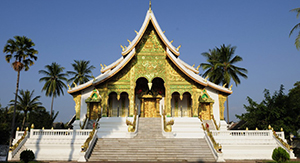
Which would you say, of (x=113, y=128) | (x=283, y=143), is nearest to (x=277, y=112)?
(x=283, y=143)

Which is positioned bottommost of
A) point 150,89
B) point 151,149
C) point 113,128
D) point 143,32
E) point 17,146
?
point 151,149

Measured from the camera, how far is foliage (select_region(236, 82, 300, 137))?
17.5 m

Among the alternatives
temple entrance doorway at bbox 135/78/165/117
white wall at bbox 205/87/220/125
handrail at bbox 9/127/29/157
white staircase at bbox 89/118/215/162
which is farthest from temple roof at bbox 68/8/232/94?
handrail at bbox 9/127/29/157

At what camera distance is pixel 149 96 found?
72.8 feet

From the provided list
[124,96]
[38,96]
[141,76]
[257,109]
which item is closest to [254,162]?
[257,109]

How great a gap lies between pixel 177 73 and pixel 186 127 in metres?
5.41

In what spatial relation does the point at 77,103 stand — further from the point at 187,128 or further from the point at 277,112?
the point at 277,112

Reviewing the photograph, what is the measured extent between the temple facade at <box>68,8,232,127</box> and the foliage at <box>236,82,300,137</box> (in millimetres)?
2767

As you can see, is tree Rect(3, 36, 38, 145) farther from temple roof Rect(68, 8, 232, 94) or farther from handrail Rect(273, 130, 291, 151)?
handrail Rect(273, 130, 291, 151)

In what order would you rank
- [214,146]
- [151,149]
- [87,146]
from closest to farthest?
[87,146], [214,146], [151,149]

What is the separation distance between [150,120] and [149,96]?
4.02 metres

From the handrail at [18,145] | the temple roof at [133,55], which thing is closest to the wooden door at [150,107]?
the temple roof at [133,55]

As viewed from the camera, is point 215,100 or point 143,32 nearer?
point 215,100

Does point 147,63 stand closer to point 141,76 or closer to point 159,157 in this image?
point 141,76
